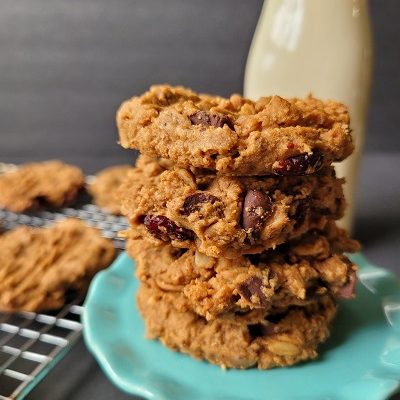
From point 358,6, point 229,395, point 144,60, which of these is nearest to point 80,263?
point 229,395

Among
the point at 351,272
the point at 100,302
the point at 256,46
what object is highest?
the point at 256,46

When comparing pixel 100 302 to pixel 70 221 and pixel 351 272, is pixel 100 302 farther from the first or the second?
pixel 351 272

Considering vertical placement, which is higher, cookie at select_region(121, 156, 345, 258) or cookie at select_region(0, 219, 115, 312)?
cookie at select_region(121, 156, 345, 258)

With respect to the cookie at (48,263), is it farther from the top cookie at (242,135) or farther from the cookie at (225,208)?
the top cookie at (242,135)

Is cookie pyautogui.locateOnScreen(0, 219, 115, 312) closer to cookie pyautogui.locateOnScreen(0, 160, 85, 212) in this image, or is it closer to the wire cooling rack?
the wire cooling rack

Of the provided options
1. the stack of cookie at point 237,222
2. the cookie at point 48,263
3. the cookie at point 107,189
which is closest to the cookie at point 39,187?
the cookie at point 107,189

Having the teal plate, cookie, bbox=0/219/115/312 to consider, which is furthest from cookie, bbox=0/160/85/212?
the teal plate
